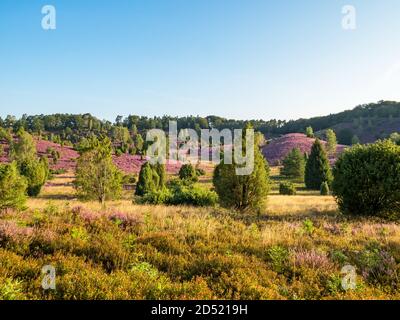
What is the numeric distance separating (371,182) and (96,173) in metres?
23.0

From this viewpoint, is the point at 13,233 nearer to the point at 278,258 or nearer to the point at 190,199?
the point at 278,258

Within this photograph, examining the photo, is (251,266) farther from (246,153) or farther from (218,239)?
(246,153)

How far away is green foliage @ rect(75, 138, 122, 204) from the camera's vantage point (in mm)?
30531

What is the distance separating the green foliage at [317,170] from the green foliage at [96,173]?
32.4 metres

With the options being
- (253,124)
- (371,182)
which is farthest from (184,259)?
(253,124)

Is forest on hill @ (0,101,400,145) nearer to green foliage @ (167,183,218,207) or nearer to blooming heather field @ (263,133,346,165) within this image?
blooming heather field @ (263,133,346,165)

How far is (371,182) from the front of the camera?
16.8 meters

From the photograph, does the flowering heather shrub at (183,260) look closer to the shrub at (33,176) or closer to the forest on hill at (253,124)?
the shrub at (33,176)

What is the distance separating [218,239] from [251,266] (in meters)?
2.24

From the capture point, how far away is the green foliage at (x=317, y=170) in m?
50.8

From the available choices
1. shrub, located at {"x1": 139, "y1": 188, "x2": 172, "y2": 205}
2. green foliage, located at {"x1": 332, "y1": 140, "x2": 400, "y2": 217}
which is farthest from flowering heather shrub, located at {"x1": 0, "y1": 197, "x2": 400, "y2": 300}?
shrub, located at {"x1": 139, "y1": 188, "x2": 172, "y2": 205}
